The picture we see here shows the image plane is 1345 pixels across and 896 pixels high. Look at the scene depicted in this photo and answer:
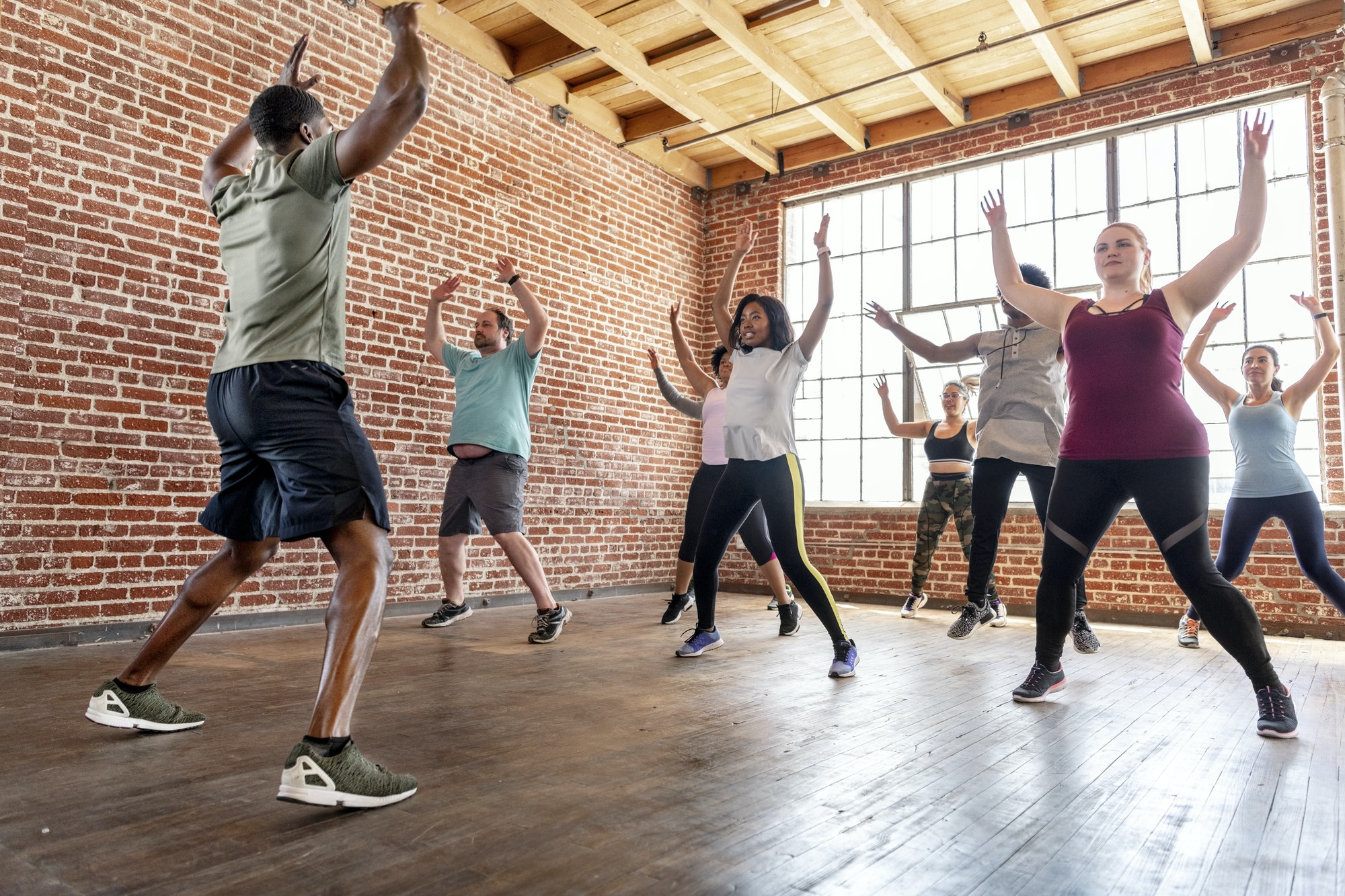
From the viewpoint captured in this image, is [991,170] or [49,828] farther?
[991,170]

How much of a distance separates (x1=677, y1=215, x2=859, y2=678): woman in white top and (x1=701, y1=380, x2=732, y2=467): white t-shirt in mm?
1328

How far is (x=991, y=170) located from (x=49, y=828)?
7418 mm

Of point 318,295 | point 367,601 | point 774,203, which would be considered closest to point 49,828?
point 367,601

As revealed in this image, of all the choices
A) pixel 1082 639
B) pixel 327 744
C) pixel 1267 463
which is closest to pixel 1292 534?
pixel 1267 463

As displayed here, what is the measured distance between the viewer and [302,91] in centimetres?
213

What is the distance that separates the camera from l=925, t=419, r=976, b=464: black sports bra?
6.21m

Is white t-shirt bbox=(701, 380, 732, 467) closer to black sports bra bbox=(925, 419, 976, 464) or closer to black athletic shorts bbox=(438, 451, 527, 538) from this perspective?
black athletic shorts bbox=(438, 451, 527, 538)

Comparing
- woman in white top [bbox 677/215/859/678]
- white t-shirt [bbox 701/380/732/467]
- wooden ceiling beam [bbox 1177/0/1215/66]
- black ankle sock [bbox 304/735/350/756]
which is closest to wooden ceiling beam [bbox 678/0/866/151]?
wooden ceiling beam [bbox 1177/0/1215/66]

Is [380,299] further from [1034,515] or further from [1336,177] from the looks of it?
[1336,177]

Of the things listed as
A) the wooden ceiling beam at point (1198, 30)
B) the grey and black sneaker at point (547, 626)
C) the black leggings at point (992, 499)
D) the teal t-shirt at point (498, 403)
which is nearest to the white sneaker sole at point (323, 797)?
the grey and black sneaker at point (547, 626)

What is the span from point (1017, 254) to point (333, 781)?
670 centimetres

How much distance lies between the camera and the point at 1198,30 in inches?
229

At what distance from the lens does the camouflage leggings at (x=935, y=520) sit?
6.21 m

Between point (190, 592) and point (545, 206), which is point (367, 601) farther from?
point (545, 206)
